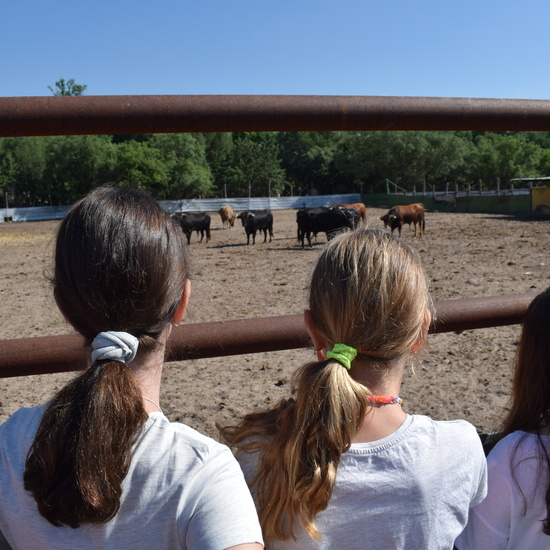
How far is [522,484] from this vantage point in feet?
4.55

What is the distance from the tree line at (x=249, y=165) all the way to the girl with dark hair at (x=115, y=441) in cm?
3261

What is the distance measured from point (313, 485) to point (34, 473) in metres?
0.52

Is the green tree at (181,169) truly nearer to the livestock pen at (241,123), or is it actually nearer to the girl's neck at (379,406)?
the livestock pen at (241,123)

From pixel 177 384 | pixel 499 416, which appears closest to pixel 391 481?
pixel 499 416

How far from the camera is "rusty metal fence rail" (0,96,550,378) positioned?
4.27ft

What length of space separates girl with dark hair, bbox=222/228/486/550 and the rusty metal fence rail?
21 centimetres

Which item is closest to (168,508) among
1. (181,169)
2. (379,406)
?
(379,406)

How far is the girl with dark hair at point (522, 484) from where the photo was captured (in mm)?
1379

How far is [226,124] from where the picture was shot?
139cm

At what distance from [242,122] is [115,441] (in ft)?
2.55

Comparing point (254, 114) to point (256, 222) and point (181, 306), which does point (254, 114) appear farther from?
point (256, 222)

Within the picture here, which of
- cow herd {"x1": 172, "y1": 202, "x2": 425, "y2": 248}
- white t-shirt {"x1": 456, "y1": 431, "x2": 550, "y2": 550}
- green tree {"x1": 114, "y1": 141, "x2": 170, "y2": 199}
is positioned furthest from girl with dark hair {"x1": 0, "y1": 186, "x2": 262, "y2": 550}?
green tree {"x1": 114, "y1": 141, "x2": 170, "y2": 199}

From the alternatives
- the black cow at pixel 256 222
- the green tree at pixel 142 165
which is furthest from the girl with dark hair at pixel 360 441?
the green tree at pixel 142 165

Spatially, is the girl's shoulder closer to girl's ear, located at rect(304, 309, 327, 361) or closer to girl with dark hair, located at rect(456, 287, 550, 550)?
girl with dark hair, located at rect(456, 287, 550, 550)
